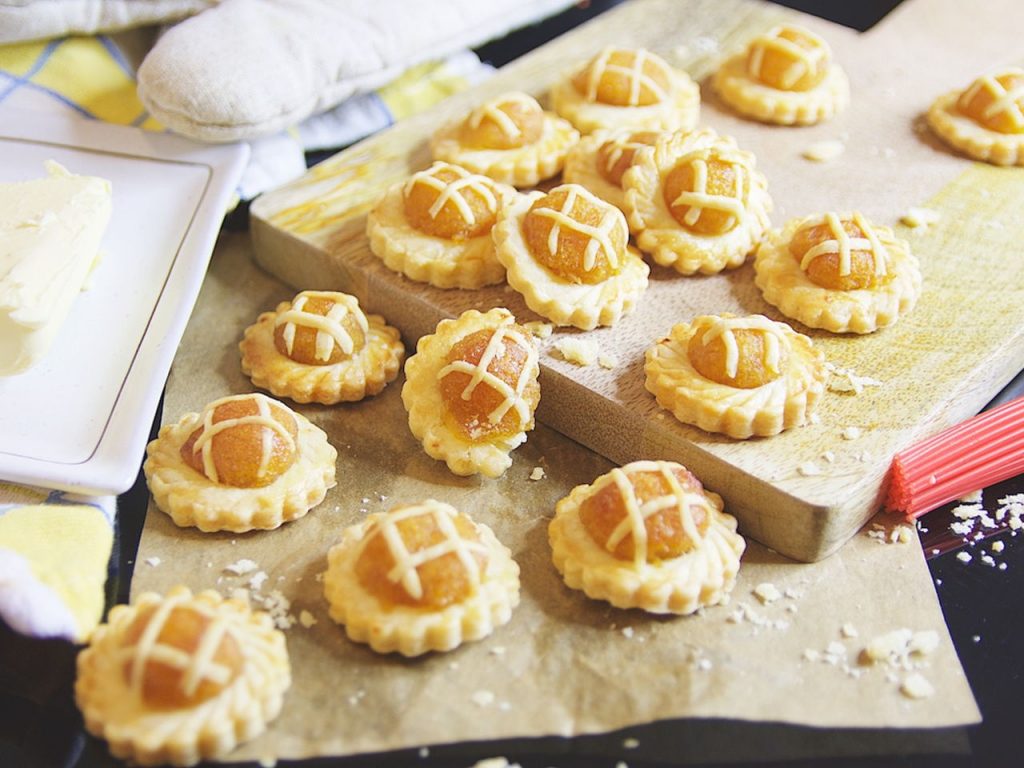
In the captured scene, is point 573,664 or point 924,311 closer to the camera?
point 573,664

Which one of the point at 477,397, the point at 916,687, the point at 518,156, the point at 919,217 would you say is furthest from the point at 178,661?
the point at 919,217

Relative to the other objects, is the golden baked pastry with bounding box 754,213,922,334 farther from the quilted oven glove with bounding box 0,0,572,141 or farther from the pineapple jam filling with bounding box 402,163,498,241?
the quilted oven glove with bounding box 0,0,572,141

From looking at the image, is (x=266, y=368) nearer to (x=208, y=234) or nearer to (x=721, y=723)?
(x=208, y=234)

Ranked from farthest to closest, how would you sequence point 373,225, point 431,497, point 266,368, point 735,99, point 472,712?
point 735,99 → point 373,225 → point 266,368 → point 431,497 → point 472,712

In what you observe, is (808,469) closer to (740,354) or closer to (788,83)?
(740,354)

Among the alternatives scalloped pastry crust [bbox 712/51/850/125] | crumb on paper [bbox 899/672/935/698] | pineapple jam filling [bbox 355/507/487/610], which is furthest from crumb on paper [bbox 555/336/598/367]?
scalloped pastry crust [bbox 712/51/850/125]

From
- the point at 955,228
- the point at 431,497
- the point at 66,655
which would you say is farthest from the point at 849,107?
the point at 66,655

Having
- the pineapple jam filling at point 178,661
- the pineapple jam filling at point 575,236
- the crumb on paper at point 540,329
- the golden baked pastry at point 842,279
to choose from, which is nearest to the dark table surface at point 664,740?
the pineapple jam filling at point 178,661

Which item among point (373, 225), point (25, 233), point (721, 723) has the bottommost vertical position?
point (721, 723)
